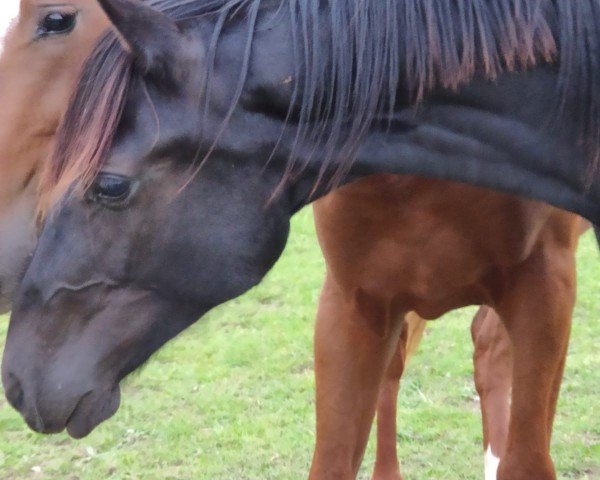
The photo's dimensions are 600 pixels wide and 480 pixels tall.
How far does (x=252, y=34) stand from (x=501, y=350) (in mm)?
1927

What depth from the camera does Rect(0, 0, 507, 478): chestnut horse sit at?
2082mm

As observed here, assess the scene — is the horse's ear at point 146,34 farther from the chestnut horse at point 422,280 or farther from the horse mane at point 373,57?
the chestnut horse at point 422,280

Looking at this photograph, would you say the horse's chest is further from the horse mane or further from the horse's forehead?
the horse's forehead

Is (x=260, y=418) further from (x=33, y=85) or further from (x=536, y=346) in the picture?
(x=33, y=85)

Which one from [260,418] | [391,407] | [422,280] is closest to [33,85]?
[422,280]

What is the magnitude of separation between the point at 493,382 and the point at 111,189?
198 cm

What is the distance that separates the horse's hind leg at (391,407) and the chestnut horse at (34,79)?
147 centimetres

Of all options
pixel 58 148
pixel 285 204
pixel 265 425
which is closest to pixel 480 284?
pixel 285 204

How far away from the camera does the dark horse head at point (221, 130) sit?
4.98 feet

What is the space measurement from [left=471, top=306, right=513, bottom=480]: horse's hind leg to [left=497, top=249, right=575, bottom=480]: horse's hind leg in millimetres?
570

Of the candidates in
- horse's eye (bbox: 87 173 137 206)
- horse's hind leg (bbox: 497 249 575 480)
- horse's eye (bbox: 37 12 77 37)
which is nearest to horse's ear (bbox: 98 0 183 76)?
horse's eye (bbox: 87 173 137 206)

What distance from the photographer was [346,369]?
7.89 feet

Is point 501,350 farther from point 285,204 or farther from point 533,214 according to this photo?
point 285,204

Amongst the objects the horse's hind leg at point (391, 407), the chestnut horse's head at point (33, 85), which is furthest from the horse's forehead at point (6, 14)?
the horse's hind leg at point (391, 407)
